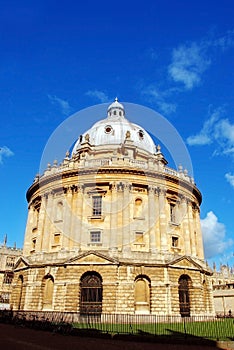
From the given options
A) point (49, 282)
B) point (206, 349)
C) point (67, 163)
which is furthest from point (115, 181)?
point (206, 349)

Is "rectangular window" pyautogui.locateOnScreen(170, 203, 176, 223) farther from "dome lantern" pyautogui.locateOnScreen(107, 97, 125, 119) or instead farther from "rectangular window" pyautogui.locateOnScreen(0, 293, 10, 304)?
"rectangular window" pyautogui.locateOnScreen(0, 293, 10, 304)

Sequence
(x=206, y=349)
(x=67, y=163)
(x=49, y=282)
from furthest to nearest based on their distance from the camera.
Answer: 1. (x=67, y=163)
2. (x=49, y=282)
3. (x=206, y=349)

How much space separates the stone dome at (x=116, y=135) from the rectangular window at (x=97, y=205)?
11101 millimetres

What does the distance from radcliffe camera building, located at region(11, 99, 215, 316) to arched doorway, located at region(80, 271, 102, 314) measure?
0.09 metres

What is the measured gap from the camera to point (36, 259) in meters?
35.8

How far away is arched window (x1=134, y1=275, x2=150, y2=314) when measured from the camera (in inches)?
1236

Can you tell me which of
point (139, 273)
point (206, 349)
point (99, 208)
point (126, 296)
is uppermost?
point (99, 208)

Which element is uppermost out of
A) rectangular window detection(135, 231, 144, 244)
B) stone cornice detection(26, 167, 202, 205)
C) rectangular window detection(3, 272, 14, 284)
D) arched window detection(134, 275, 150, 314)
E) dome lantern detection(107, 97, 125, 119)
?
dome lantern detection(107, 97, 125, 119)

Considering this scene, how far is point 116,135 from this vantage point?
48344 mm

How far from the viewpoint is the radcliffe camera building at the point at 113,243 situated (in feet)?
104

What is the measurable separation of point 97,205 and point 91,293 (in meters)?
9.76

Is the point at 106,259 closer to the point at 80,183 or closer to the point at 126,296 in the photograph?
the point at 126,296

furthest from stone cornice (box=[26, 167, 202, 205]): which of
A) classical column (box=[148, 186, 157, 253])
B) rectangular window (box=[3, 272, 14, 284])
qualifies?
rectangular window (box=[3, 272, 14, 284])

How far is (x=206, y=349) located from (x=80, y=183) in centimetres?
2464
